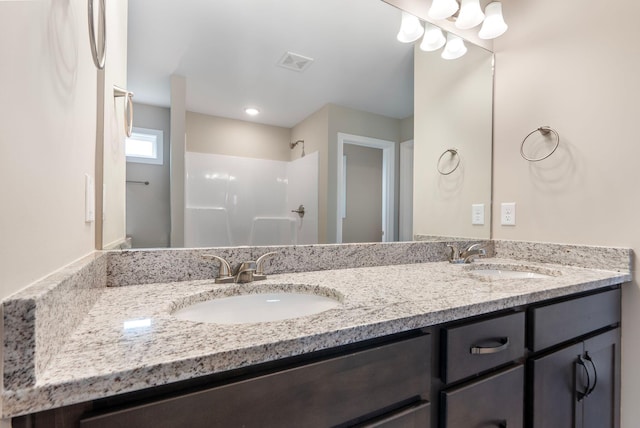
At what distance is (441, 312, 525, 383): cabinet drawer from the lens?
704mm

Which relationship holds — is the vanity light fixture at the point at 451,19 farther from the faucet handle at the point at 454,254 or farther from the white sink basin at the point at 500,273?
the white sink basin at the point at 500,273

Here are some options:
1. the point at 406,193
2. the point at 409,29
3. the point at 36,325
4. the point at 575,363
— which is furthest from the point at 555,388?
the point at 409,29

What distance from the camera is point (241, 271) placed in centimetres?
97

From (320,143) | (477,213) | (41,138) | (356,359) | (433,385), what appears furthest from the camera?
(477,213)

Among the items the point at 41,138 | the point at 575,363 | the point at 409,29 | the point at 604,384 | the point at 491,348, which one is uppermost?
the point at 409,29

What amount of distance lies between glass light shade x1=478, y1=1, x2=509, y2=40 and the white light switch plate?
91cm

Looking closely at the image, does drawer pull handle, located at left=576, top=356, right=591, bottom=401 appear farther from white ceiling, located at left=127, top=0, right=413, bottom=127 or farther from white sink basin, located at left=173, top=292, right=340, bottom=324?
white ceiling, located at left=127, top=0, right=413, bottom=127

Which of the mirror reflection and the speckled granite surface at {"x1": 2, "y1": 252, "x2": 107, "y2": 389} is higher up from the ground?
the mirror reflection

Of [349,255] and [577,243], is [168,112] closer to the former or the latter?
[349,255]

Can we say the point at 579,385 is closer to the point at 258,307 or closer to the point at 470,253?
the point at 470,253

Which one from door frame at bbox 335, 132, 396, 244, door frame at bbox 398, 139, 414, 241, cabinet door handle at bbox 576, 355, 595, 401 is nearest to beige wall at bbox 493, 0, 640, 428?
cabinet door handle at bbox 576, 355, 595, 401

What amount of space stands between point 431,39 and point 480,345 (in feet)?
4.86

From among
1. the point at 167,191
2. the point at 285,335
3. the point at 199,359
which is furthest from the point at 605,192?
the point at 167,191

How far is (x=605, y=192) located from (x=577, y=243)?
24 cm
